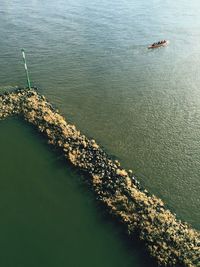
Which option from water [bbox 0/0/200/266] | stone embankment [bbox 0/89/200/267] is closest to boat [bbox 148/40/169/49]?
water [bbox 0/0/200/266]

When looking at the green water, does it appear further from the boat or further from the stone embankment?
the boat

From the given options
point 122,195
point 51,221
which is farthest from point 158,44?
point 51,221

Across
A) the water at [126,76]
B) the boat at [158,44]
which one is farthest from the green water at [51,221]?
the boat at [158,44]

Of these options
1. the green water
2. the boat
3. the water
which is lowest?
the green water

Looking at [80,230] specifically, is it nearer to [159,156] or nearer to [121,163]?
[121,163]

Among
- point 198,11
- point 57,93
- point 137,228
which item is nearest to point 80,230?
point 137,228

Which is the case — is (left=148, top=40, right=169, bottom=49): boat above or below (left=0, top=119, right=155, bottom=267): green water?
above
